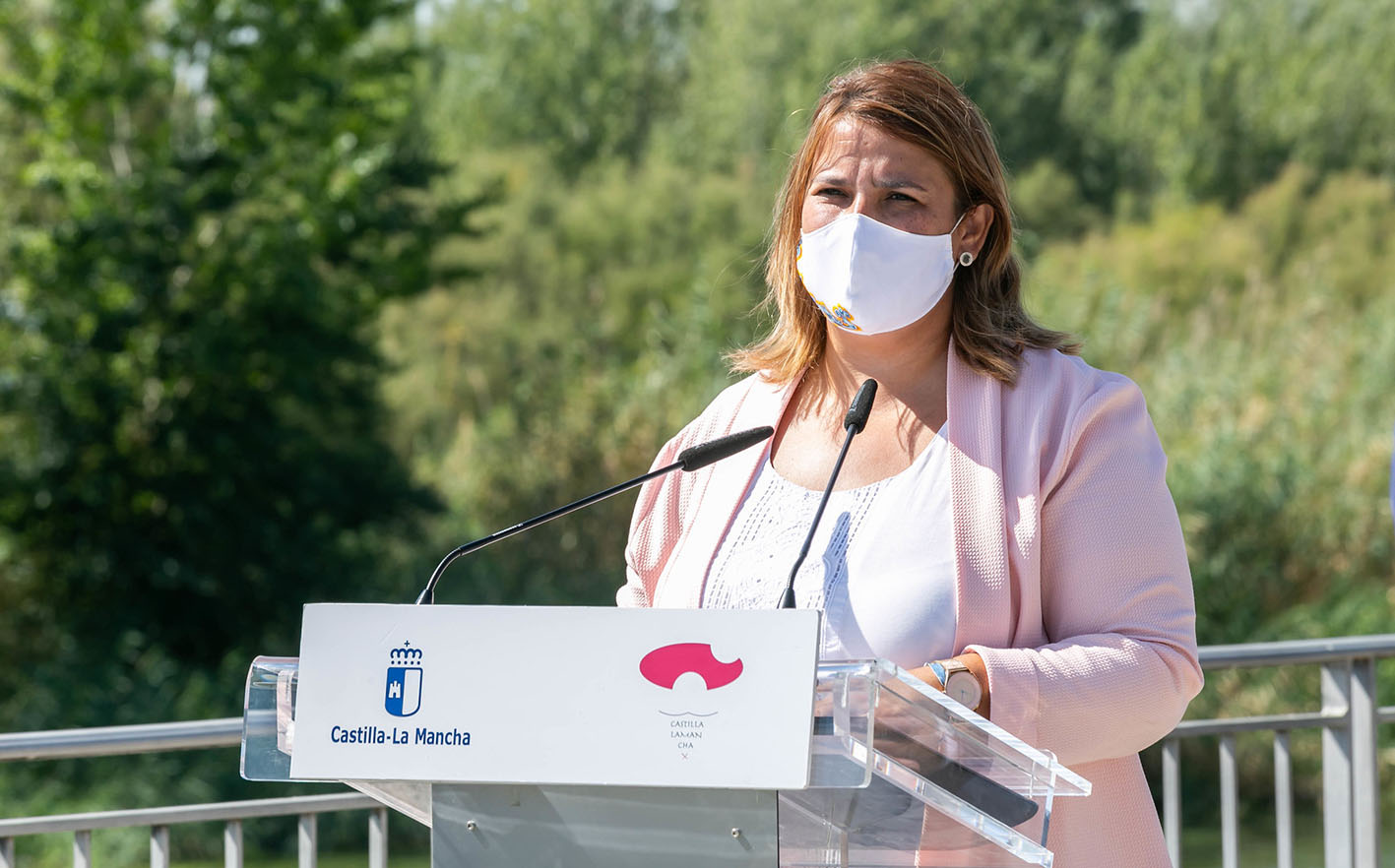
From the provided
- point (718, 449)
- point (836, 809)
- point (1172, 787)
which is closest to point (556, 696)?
point (836, 809)

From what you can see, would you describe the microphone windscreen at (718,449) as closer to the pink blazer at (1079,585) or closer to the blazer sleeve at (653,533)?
the pink blazer at (1079,585)

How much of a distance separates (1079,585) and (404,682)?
69 cm

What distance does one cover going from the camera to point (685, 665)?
43.9 inches

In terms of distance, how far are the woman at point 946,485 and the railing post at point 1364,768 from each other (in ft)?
5.04

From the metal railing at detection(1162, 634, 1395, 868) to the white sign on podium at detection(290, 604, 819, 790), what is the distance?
183cm

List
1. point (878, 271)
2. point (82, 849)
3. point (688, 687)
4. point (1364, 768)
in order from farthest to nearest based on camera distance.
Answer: point (1364, 768), point (82, 849), point (878, 271), point (688, 687)

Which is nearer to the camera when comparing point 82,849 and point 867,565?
point 867,565

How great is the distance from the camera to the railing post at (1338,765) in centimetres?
286

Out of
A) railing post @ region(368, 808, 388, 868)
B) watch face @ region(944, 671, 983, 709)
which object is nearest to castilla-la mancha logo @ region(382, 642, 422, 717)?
watch face @ region(944, 671, 983, 709)

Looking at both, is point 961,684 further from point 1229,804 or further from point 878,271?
point 1229,804

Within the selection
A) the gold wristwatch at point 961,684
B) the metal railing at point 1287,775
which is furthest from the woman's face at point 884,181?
the metal railing at point 1287,775

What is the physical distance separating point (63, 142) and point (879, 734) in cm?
925

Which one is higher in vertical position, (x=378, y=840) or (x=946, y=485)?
(x=946, y=485)

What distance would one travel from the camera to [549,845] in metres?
1.17
